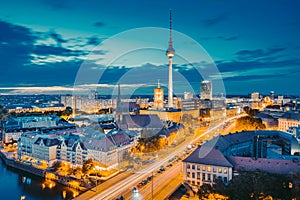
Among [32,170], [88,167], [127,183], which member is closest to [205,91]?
[32,170]

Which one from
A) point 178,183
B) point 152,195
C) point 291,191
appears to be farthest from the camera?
point 178,183

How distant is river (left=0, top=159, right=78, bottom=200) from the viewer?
11752 millimetres

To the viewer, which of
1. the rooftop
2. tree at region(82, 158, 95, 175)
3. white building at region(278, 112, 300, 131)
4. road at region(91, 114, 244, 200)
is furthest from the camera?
white building at region(278, 112, 300, 131)

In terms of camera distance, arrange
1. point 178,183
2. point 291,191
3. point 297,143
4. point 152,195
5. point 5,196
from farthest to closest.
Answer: point 297,143
point 5,196
point 178,183
point 152,195
point 291,191

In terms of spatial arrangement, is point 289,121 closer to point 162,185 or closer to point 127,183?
point 162,185

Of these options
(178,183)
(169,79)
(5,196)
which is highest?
(169,79)

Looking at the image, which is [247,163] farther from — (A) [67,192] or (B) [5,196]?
(B) [5,196]

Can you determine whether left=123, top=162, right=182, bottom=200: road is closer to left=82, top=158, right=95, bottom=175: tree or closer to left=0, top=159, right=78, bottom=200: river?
left=82, top=158, right=95, bottom=175: tree

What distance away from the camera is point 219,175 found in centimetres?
1023

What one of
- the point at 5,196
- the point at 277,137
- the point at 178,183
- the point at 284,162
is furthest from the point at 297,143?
the point at 5,196

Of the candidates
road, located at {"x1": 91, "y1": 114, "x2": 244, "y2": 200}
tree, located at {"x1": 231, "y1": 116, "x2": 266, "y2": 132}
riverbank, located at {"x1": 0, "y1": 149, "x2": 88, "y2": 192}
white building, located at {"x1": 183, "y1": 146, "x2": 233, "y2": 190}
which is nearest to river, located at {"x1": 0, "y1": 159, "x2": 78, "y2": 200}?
riverbank, located at {"x1": 0, "y1": 149, "x2": 88, "y2": 192}

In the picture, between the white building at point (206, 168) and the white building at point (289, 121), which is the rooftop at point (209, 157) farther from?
the white building at point (289, 121)

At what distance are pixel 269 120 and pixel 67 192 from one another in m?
21.1

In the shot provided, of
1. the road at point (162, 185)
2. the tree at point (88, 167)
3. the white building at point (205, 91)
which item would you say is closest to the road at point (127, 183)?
Answer: the road at point (162, 185)
